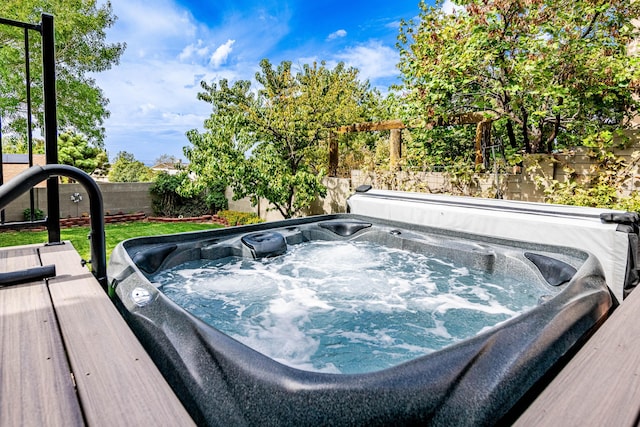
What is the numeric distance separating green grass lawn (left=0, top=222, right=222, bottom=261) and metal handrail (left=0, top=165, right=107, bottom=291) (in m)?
4.54

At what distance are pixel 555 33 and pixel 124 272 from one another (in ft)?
17.7

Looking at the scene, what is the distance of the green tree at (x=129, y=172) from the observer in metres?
12.7

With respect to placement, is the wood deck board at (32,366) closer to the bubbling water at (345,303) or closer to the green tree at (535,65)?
the bubbling water at (345,303)

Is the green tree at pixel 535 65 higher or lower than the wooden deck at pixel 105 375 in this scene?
higher

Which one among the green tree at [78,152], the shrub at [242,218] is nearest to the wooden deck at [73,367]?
the shrub at [242,218]

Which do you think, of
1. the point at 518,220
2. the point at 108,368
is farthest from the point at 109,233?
the point at 108,368

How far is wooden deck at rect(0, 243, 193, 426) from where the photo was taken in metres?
0.72

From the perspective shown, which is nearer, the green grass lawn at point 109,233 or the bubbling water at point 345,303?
the bubbling water at point 345,303

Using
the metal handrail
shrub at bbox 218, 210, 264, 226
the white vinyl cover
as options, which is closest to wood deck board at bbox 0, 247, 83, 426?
the metal handrail

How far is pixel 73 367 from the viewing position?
879mm

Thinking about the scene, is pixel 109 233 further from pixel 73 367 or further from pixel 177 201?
pixel 73 367

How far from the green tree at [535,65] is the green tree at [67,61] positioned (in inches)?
377

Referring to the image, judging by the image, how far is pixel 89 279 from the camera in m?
1.51

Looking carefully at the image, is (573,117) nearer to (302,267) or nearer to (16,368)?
(302,267)
